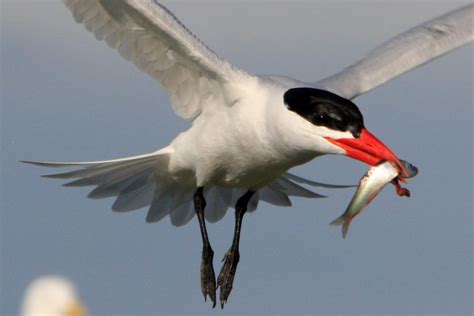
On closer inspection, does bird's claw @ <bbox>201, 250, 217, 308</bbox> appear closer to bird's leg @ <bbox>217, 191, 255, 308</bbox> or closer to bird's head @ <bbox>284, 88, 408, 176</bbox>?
bird's leg @ <bbox>217, 191, 255, 308</bbox>

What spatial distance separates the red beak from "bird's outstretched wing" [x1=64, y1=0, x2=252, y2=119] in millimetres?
1354

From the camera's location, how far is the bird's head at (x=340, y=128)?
5.73 metres

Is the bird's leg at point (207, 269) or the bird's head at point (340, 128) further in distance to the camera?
the bird's leg at point (207, 269)

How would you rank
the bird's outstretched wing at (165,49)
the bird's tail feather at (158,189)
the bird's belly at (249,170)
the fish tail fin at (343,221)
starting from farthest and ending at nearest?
the bird's tail feather at (158,189) → the bird's belly at (249,170) → the bird's outstretched wing at (165,49) → the fish tail fin at (343,221)

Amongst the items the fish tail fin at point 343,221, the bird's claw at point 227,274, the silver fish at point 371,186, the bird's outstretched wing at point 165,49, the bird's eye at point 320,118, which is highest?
the bird's outstretched wing at point 165,49

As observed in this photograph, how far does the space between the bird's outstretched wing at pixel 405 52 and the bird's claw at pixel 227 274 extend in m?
1.58

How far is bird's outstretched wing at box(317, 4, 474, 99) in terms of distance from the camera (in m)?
7.85

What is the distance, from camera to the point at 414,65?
8.12m

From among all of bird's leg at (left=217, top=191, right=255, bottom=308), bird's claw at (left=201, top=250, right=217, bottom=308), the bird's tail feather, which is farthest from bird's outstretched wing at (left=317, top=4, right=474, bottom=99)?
bird's claw at (left=201, top=250, right=217, bottom=308)

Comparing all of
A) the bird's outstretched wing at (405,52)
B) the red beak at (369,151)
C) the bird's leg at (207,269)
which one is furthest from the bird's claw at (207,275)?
the red beak at (369,151)

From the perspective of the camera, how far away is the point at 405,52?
8148mm

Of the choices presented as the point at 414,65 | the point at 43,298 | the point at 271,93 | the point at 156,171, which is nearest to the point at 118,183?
the point at 156,171

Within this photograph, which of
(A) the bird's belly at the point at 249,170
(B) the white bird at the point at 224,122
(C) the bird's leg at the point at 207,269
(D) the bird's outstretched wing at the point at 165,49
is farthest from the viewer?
(C) the bird's leg at the point at 207,269

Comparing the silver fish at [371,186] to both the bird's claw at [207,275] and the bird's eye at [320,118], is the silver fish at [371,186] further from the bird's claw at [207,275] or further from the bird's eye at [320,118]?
the bird's claw at [207,275]
